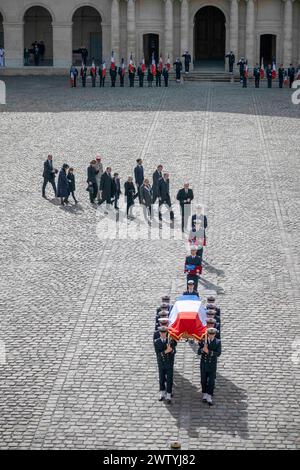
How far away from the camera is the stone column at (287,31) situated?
56.6 m

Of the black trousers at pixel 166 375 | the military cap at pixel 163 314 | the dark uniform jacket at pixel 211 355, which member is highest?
the military cap at pixel 163 314

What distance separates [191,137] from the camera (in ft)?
127

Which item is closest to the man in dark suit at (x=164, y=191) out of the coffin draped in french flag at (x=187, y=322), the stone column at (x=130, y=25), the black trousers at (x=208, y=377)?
the coffin draped in french flag at (x=187, y=322)

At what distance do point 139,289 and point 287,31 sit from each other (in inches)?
1509

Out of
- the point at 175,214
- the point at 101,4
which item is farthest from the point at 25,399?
the point at 101,4

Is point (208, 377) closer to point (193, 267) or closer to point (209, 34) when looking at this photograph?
point (193, 267)

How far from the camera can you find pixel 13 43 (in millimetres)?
59469

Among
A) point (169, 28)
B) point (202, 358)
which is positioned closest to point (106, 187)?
point (202, 358)

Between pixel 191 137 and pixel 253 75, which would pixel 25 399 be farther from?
pixel 253 75

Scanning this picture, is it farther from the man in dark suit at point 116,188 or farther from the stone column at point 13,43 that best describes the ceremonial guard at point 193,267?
the stone column at point 13,43

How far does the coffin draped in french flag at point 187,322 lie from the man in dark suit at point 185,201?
944 cm

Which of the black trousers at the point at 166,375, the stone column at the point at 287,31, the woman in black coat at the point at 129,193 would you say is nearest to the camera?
the black trousers at the point at 166,375

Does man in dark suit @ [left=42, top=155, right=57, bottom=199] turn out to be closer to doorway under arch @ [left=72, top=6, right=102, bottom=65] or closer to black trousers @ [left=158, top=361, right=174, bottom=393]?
black trousers @ [left=158, top=361, right=174, bottom=393]
